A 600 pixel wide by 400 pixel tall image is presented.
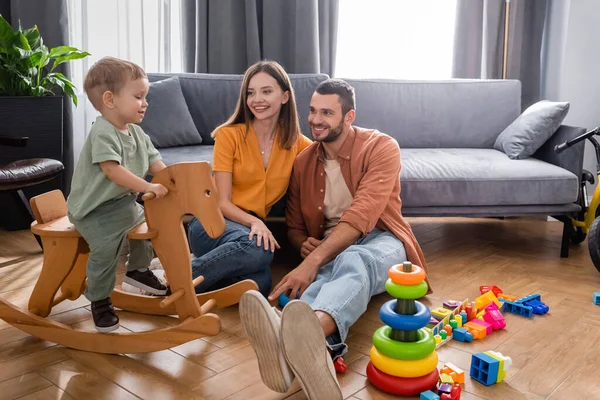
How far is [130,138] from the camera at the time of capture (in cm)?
176

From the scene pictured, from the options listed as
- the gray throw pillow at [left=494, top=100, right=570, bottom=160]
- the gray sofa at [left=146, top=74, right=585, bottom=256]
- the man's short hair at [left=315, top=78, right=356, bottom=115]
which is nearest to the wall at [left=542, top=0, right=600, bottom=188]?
the gray sofa at [left=146, top=74, right=585, bottom=256]

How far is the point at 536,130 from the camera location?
2.87 metres

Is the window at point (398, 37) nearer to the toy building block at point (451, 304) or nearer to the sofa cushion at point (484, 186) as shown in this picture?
the sofa cushion at point (484, 186)

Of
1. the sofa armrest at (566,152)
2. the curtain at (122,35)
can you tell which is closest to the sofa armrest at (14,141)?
the curtain at (122,35)

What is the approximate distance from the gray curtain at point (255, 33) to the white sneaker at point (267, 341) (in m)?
2.47

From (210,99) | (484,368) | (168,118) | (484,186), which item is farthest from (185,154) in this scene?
(484,368)

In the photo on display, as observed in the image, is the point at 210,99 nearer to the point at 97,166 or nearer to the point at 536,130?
the point at 97,166

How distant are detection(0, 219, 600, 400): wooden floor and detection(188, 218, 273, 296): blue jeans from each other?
0.13m

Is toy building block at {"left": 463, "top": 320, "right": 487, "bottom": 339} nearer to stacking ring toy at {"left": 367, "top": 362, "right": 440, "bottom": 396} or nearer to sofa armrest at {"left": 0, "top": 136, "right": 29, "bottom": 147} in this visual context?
stacking ring toy at {"left": 367, "top": 362, "right": 440, "bottom": 396}

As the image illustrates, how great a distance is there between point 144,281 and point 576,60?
9.74 ft

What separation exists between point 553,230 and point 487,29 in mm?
1320

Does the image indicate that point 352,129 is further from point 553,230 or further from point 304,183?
point 553,230

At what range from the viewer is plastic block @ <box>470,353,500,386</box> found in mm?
1546

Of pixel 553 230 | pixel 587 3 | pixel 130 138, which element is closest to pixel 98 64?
pixel 130 138
